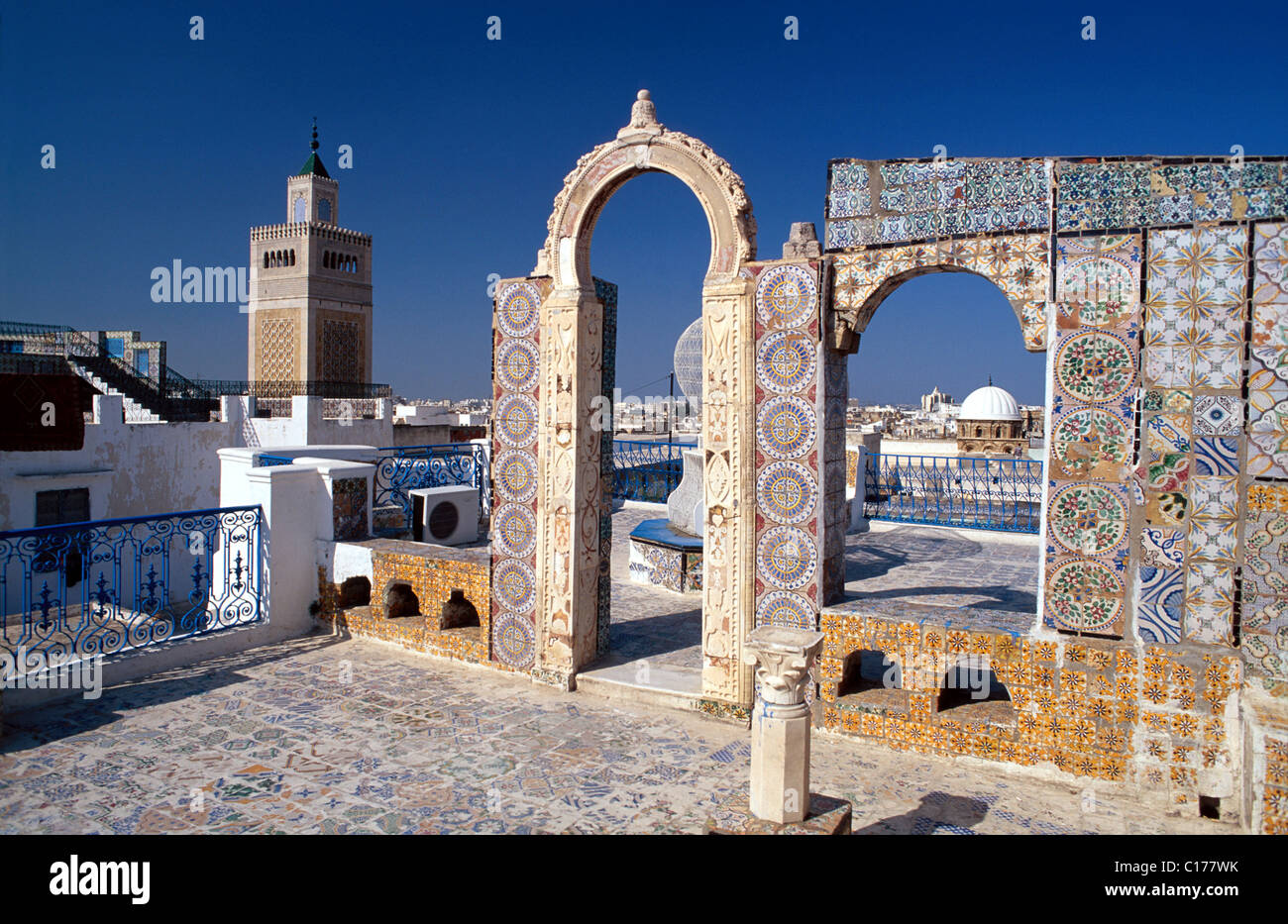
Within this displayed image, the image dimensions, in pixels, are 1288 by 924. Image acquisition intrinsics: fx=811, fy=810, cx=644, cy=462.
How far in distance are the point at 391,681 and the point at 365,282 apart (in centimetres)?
3636

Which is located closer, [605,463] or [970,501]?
[605,463]

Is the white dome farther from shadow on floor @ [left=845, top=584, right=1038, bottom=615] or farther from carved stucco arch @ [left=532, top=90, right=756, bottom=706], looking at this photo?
carved stucco arch @ [left=532, top=90, right=756, bottom=706]

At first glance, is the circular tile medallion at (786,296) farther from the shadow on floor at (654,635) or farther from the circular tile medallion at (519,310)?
the shadow on floor at (654,635)

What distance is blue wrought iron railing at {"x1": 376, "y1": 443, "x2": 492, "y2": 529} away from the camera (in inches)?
361

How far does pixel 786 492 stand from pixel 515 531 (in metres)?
2.10

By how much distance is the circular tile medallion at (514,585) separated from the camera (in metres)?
5.88

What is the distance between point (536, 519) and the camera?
5.81 metres

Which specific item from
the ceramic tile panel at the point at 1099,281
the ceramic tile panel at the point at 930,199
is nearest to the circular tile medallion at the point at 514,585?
the ceramic tile panel at the point at 930,199

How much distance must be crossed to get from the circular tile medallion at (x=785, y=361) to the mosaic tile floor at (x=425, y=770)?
2.11 m

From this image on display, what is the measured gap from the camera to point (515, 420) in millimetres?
5926

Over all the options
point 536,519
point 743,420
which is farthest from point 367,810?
point 743,420

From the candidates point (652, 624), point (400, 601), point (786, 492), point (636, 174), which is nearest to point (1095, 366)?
point (786, 492)

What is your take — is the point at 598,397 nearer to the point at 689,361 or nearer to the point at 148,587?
the point at 148,587

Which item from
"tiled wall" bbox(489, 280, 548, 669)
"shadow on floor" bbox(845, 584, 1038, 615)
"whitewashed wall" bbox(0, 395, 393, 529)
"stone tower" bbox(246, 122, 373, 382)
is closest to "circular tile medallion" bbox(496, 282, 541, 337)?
"tiled wall" bbox(489, 280, 548, 669)
